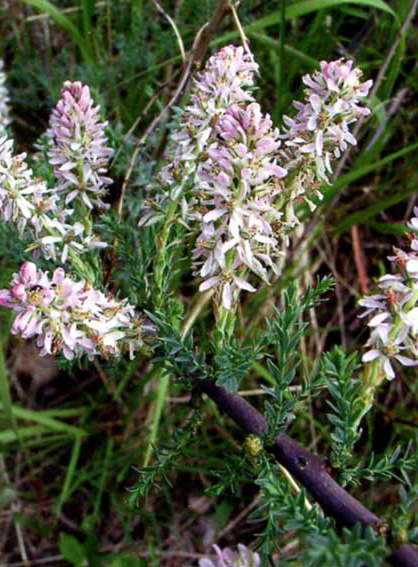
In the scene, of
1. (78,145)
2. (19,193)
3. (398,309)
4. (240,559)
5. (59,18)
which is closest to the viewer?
(398,309)

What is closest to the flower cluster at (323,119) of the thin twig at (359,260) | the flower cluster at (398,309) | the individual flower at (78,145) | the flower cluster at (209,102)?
the flower cluster at (209,102)

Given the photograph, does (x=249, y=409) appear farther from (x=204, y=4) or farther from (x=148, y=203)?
(x=204, y=4)

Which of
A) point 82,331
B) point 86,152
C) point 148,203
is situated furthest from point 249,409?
point 86,152

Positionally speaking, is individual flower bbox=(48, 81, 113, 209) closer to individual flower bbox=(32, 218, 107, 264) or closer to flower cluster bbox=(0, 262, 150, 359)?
individual flower bbox=(32, 218, 107, 264)

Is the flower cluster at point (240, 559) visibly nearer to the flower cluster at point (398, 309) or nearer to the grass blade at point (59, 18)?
the flower cluster at point (398, 309)

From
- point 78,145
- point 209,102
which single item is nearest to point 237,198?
point 209,102

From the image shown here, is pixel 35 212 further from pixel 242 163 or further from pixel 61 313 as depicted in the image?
pixel 242 163

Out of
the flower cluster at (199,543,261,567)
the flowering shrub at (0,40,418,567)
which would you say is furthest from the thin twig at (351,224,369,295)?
the flower cluster at (199,543,261,567)
